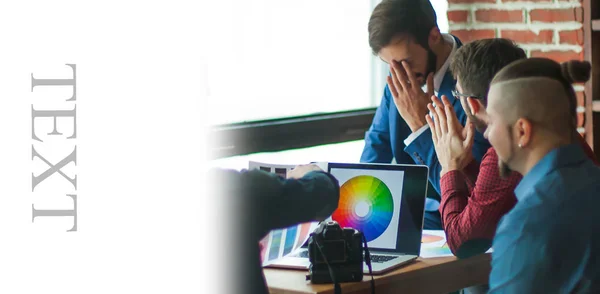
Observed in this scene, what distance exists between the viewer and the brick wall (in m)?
3.02

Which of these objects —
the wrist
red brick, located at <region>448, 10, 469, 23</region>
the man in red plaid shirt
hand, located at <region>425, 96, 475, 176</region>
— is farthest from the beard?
red brick, located at <region>448, 10, 469, 23</region>

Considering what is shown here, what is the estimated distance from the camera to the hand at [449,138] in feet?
7.00

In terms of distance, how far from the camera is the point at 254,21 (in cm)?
292

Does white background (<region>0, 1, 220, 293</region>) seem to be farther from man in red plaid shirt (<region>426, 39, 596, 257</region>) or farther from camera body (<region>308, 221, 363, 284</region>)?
man in red plaid shirt (<region>426, 39, 596, 257</region>)

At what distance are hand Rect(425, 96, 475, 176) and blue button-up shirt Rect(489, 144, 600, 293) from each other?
0.61m

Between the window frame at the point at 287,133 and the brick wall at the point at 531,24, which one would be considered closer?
the window frame at the point at 287,133

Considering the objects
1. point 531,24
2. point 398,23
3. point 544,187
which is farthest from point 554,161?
point 531,24

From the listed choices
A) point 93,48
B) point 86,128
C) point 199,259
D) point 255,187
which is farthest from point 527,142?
point 93,48

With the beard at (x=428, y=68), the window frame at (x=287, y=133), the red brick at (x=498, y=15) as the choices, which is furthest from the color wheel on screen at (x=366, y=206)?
the red brick at (x=498, y=15)

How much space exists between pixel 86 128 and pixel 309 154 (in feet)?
4.12

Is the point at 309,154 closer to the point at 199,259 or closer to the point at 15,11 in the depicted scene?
the point at 15,11

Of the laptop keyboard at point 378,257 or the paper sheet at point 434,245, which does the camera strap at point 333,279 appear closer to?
the laptop keyboard at point 378,257

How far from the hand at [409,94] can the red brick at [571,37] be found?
2.56ft

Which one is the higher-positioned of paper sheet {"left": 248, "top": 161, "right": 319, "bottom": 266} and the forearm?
the forearm
